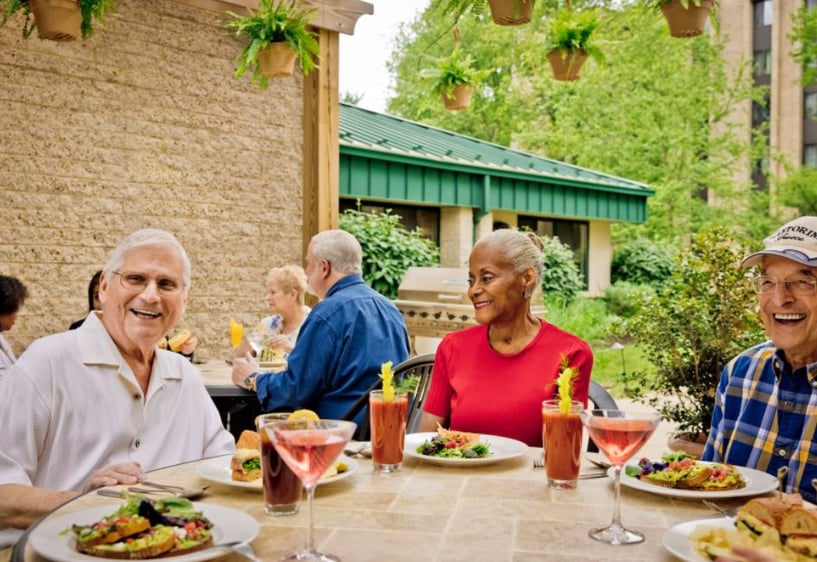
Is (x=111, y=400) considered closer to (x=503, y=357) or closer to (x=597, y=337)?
(x=503, y=357)

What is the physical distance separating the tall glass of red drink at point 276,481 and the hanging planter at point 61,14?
132 inches

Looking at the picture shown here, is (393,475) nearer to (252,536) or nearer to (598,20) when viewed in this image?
(252,536)

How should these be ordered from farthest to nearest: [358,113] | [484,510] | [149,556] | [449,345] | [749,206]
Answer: [749,206], [358,113], [449,345], [484,510], [149,556]

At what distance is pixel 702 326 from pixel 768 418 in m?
2.36

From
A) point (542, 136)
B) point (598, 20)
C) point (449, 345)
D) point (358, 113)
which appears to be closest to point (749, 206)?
point (542, 136)

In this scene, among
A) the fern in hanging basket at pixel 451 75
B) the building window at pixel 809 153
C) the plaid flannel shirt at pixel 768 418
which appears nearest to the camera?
the plaid flannel shirt at pixel 768 418

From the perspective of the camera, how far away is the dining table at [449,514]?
1358 mm

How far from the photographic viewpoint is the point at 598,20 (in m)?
5.35

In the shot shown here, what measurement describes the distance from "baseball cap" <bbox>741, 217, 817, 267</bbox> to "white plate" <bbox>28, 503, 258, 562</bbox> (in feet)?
5.13

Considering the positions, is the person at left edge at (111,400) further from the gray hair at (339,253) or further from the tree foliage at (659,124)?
the tree foliage at (659,124)

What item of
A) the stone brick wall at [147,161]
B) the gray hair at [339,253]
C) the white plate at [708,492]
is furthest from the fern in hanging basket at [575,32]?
the white plate at [708,492]

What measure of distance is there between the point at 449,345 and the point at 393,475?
0.90 meters

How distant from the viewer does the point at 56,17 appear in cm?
408

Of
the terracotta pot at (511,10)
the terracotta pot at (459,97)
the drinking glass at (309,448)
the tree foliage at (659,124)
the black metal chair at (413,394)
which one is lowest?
the black metal chair at (413,394)
